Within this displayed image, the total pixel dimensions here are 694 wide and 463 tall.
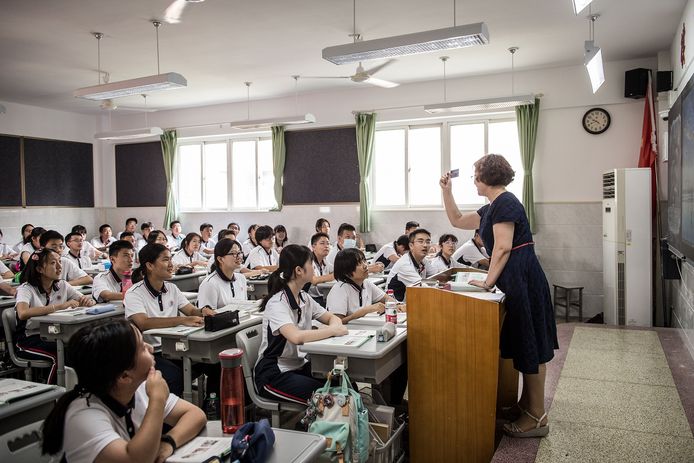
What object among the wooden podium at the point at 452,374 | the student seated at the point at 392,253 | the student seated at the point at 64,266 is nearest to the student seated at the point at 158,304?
the wooden podium at the point at 452,374

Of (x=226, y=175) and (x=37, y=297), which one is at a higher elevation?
(x=226, y=175)

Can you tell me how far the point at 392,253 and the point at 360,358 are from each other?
4.31m

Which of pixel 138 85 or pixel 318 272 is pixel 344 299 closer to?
pixel 318 272

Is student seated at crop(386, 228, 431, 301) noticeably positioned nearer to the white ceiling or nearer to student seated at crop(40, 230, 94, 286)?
the white ceiling

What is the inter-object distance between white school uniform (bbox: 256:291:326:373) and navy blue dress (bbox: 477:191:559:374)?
1.16 meters

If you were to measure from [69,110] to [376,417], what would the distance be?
10.4 m

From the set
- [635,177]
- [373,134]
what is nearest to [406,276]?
[635,177]

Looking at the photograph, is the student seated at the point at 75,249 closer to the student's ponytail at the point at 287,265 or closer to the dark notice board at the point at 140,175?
the dark notice board at the point at 140,175

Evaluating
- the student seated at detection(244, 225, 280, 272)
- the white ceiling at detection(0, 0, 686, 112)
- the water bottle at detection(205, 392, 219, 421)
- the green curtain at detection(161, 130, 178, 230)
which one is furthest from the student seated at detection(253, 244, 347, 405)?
the green curtain at detection(161, 130, 178, 230)

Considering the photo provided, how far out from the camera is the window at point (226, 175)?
32.8 feet

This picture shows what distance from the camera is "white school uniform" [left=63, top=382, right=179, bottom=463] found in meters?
1.46

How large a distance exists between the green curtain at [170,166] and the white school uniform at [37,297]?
6397 mm

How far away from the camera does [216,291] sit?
409cm

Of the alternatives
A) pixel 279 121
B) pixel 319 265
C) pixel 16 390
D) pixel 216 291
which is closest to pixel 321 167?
pixel 279 121
